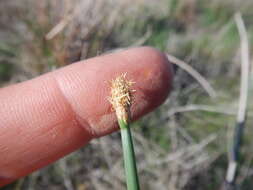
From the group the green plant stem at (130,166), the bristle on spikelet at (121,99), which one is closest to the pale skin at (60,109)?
the bristle on spikelet at (121,99)

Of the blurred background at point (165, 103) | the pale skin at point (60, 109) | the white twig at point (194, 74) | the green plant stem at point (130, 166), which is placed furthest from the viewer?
the white twig at point (194, 74)

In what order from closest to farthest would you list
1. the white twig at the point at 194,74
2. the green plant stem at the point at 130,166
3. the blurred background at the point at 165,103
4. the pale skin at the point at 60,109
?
1. the green plant stem at the point at 130,166
2. the pale skin at the point at 60,109
3. the blurred background at the point at 165,103
4. the white twig at the point at 194,74

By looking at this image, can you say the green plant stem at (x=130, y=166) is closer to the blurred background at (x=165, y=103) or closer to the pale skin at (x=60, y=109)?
the pale skin at (x=60, y=109)

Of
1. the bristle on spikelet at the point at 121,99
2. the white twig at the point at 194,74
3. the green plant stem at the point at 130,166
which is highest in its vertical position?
the white twig at the point at 194,74

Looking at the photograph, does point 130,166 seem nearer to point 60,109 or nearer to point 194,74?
point 60,109

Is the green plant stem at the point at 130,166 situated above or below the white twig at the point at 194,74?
below

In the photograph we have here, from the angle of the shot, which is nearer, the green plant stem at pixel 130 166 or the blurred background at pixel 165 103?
the green plant stem at pixel 130 166
